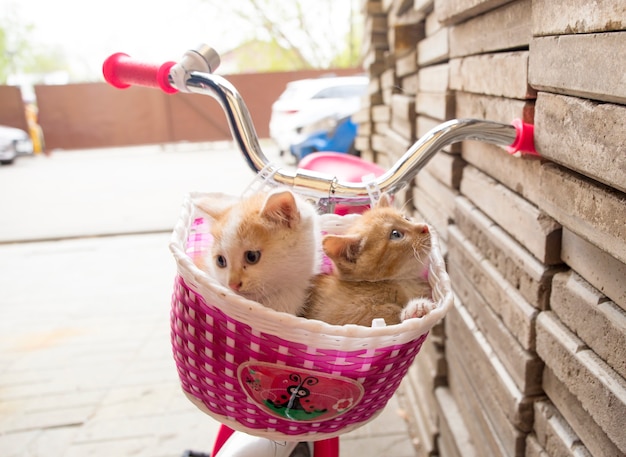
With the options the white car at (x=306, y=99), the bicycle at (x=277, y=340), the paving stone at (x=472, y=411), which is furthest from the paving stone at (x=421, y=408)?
the white car at (x=306, y=99)

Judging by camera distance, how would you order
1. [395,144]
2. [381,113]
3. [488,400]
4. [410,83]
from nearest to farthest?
[488,400], [410,83], [395,144], [381,113]

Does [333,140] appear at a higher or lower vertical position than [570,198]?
lower

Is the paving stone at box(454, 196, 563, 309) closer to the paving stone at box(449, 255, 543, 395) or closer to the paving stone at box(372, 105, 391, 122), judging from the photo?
the paving stone at box(449, 255, 543, 395)

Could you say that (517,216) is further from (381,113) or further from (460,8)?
(381,113)

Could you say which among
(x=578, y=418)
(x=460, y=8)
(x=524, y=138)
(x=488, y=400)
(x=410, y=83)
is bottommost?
(x=488, y=400)

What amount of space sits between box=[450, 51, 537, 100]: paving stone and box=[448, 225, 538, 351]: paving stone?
52 cm

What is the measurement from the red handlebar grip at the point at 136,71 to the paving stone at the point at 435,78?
1.16 meters

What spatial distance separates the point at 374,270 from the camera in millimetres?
1343

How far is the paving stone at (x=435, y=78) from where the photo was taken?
2.20 metres

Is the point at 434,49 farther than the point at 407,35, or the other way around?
the point at 407,35

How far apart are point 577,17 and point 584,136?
0.72ft

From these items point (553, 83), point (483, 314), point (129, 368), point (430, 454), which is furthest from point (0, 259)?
point (553, 83)

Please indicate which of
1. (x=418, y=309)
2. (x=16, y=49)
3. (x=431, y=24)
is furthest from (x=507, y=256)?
(x=16, y=49)

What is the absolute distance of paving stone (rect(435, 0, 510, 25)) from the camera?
158cm
